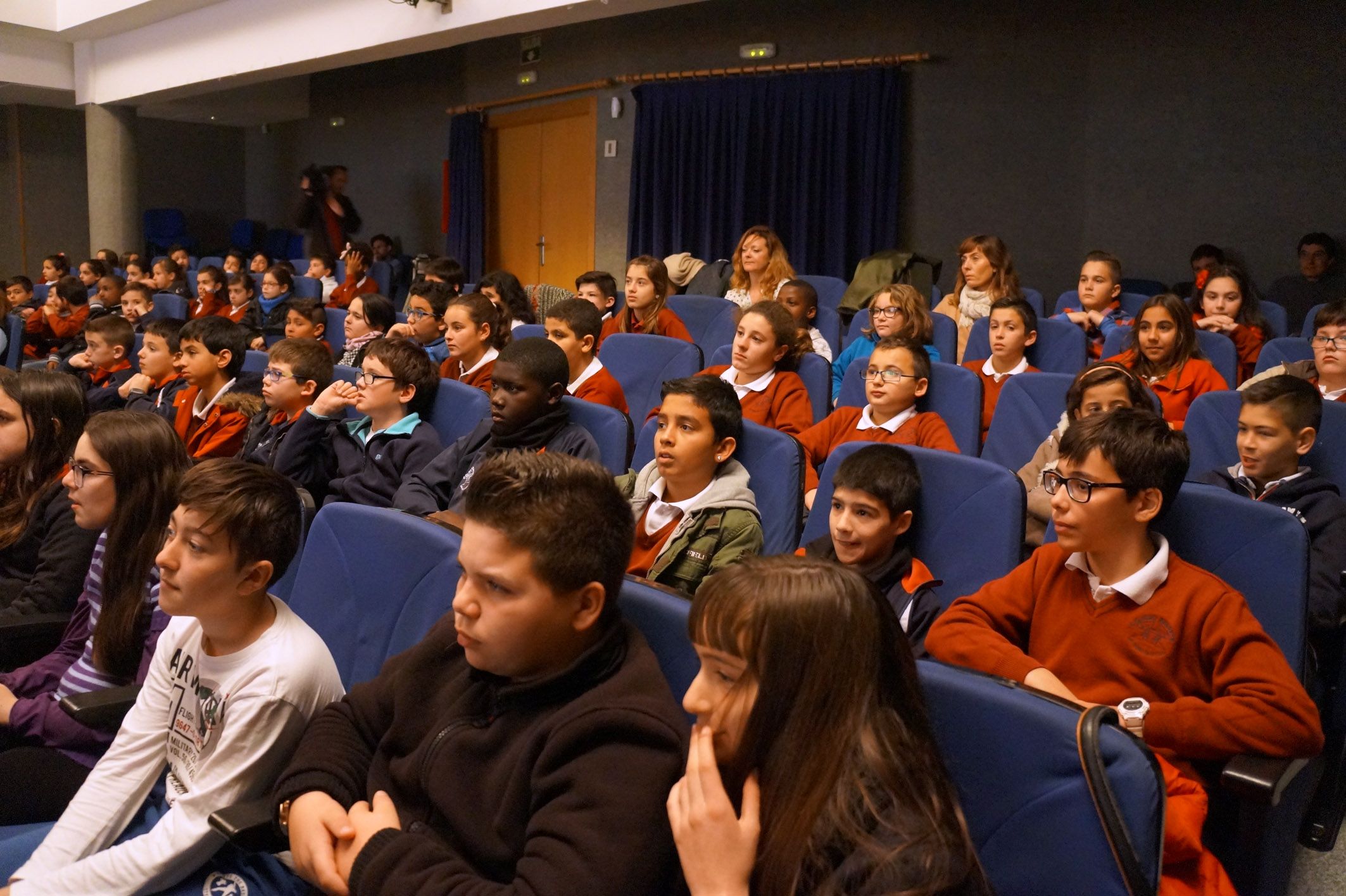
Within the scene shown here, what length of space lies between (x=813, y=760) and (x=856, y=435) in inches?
88.9

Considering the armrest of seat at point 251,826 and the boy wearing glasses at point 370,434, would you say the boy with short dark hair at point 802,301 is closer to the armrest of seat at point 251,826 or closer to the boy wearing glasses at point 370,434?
the boy wearing glasses at point 370,434

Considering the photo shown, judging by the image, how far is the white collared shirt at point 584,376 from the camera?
3617mm

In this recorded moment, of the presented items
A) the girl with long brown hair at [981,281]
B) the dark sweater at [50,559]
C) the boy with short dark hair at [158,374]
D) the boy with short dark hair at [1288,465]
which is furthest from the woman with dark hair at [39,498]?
the girl with long brown hair at [981,281]

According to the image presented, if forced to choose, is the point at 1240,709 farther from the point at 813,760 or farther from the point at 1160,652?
the point at 813,760

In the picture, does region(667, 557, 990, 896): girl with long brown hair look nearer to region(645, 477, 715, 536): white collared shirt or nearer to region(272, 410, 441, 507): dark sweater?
region(645, 477, 715, 536): white collared shirt

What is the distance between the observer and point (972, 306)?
198 inches

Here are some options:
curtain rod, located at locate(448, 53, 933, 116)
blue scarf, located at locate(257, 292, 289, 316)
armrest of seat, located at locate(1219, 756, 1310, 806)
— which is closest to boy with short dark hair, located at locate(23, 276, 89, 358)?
blue scarf, located at locate(257, 292, 289, 316)

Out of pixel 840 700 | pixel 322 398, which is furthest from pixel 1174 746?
pixel 322 398

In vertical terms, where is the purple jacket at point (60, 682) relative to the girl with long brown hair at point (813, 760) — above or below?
below

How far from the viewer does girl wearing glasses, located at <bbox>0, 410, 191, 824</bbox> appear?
1774mm

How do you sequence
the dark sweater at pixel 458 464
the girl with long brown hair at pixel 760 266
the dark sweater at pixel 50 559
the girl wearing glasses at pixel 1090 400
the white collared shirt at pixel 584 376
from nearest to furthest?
the dark sweater at pixel 50 559 → the girl wearing glasses at pixel 1090 400 → the dark sweater at pixel 458 464 → the white collared shirt at pixel 584 376 → the girl with long brown hair at pixel 760 266

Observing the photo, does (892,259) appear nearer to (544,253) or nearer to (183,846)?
(544,253)

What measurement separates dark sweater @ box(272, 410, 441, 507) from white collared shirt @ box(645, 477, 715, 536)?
2.71 ft

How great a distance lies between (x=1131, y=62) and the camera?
612 cm
